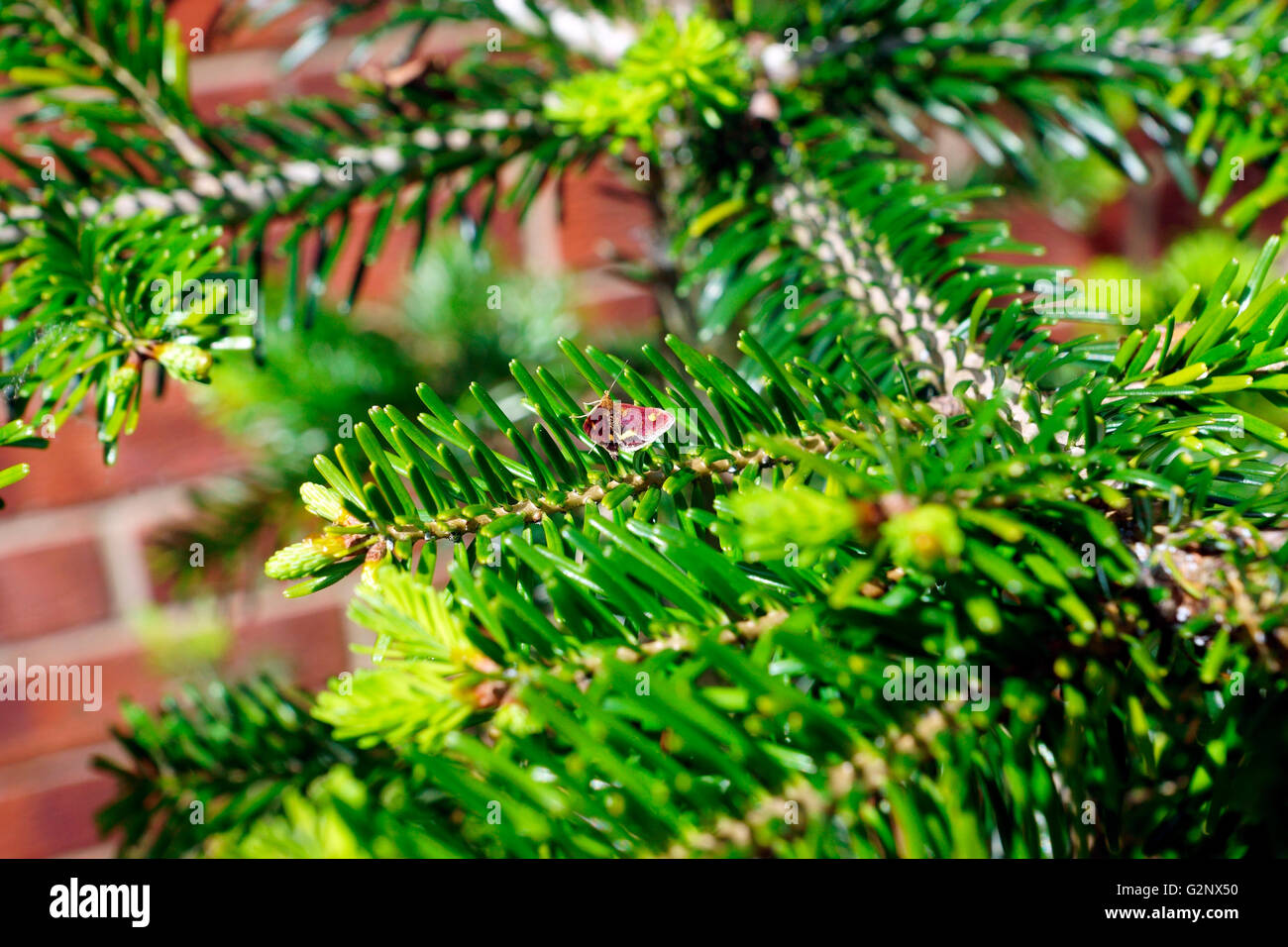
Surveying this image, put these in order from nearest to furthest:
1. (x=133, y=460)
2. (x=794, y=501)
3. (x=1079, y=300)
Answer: (x=794, y=501) → (x=1079, y=300) → (x=133, y=460)

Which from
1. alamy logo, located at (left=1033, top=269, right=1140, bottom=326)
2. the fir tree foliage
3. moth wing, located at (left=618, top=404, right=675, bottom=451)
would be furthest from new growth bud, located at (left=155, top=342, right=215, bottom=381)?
alamy logo, located at (left=1033, top=269, right=1140, bottom=326)

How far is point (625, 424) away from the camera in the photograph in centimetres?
19

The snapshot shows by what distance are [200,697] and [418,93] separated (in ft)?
0.89

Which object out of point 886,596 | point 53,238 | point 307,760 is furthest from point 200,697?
point 886,596

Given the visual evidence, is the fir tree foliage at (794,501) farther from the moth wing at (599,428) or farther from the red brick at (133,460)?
the red brick at (133,460)

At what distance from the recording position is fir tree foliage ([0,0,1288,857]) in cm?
14

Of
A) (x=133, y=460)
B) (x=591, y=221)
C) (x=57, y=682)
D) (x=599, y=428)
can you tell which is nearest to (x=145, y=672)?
(x=57, y=682)

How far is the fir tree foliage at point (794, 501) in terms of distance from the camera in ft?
0.47

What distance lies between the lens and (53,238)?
9.4 inches
